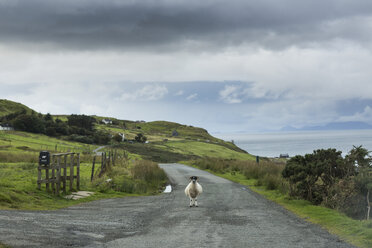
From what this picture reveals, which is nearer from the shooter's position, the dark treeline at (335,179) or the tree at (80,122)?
the dark treeline at (335,179)

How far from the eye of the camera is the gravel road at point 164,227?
430 inches

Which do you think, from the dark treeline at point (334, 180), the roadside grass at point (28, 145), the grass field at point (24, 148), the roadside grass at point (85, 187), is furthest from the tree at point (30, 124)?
the dark treeline at point (334, 180)

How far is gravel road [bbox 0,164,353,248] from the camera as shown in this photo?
35.9 ft

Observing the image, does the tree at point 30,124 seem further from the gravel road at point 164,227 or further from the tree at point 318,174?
the tree at point 318,174

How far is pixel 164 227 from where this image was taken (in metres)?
13.5

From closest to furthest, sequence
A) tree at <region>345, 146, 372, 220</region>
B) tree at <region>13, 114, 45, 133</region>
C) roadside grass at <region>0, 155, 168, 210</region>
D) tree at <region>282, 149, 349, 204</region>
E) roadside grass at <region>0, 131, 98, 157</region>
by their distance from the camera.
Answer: tree at <region>345, 146, 372, 220</region> → roadside grass at <region>0, 155, 168, 210</region> → tree at <region>282, 149, 349, 204</region> → roadside grass at <region>0, 131, 98, 157</region> → tree at <region>13, 114, 45, 133</region>

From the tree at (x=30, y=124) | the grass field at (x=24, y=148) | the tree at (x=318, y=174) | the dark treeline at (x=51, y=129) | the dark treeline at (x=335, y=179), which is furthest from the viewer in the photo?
the dark treeline at (x=51, y=129)

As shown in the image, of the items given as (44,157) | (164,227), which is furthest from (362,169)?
(44,157)

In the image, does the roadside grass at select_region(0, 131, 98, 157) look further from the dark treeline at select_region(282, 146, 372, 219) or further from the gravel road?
the gravel road

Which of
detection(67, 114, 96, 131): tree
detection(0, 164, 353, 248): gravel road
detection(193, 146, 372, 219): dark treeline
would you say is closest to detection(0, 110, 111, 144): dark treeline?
detection(67, 114, 96, 131): tree

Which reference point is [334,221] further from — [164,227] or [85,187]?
[85,187]

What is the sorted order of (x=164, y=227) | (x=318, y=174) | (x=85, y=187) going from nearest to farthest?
(x=164, y=227) < (x=318, y=174) < (x=85, y=187)

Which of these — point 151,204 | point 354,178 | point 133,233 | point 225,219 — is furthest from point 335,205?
point 133,233

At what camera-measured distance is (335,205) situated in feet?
61.1
